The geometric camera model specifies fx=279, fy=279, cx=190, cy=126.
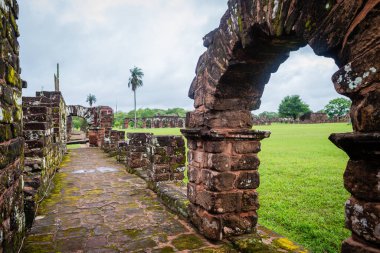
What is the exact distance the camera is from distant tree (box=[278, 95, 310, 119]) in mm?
65025

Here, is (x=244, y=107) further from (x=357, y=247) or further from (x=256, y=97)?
(x=357, y=247)

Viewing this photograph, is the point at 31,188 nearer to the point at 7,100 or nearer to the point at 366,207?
the point at 7,100

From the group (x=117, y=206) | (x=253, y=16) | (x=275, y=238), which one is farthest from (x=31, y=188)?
(x=253, y=16)

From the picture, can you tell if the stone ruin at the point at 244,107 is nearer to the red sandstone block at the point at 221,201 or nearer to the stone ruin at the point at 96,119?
the red sandstone block at the point at 221,201

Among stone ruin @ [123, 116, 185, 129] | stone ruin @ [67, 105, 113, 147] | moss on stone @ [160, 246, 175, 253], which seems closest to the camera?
moss on stone @ [160, 246, 175, 253]

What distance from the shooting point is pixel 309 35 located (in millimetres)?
2234

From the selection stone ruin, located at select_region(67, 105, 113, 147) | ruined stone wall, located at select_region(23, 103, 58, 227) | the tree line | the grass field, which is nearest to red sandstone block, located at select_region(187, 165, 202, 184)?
the grass field

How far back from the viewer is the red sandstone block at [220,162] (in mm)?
3936

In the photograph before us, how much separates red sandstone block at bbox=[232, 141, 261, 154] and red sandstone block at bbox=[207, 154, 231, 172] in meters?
0.18

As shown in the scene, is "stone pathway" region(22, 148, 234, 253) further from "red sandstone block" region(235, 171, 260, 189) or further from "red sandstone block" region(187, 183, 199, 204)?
"red sandstone block" region(235, 171, 260, 189)

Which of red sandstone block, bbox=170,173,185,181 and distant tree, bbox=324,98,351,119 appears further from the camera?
distant tree, bbox=324,98,351,119

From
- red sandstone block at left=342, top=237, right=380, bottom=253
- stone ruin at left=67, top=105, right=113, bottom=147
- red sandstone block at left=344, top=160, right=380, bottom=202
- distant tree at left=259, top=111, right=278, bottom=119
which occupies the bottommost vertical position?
red sandstone block at left=342, top=237, right=380, bottom=253

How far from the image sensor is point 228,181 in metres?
3.99

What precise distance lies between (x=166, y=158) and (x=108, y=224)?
8.01ft
